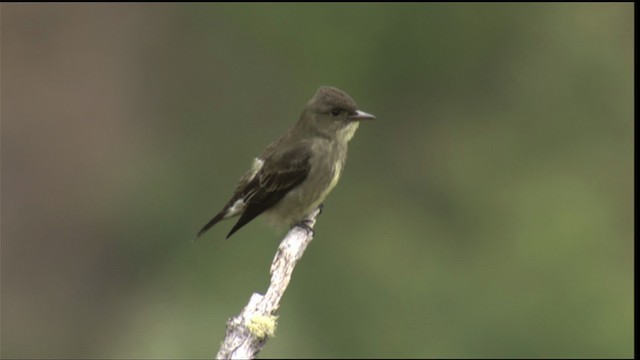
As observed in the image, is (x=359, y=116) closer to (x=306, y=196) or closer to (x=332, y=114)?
(x=332, y=114)

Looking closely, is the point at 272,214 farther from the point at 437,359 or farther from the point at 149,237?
the point at 149,237

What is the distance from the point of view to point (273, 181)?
7.11 meters

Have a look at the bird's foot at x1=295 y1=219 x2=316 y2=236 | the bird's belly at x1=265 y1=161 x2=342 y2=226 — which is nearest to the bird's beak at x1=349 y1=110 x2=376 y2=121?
the bird's belly at x1=265 y1=161 x2=342 y2=226

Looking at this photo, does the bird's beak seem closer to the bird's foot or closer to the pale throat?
the pale throat

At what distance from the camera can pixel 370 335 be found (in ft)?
32.3

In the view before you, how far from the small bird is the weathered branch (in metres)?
1.40

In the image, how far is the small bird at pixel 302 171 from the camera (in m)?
7.10

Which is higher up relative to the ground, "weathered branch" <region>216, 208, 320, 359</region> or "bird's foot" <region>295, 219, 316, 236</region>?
"bird's foot" <region>295, 219, 316, 236</region>

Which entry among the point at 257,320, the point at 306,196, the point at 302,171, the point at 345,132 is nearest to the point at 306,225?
the point at 306,196

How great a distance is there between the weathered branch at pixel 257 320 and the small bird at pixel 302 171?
4.58 ft

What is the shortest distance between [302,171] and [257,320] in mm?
2246

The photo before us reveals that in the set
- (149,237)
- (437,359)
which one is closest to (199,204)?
(149,237)

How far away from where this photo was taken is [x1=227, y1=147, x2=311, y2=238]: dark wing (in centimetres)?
709

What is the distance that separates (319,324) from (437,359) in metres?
0.81
